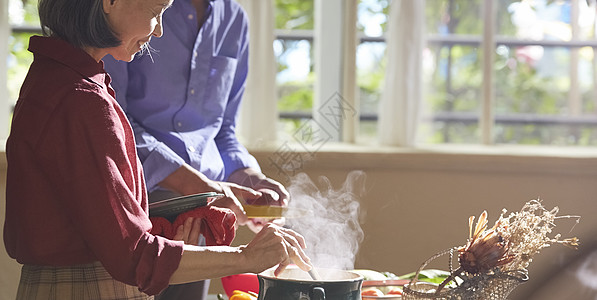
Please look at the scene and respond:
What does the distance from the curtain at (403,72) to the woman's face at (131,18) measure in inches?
96.8

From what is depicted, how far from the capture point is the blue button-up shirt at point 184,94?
1.78m

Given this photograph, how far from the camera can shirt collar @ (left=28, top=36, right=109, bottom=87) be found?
1.13m

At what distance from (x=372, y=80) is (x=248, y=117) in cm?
68

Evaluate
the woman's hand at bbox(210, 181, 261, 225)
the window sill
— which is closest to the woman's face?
the woman's hand at bbox(210, 181, 261, 225)

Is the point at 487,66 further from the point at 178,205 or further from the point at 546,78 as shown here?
the point at 178,205

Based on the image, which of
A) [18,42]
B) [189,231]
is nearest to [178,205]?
[189,231]

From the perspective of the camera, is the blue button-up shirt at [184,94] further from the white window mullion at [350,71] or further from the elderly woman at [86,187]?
the white window mullion at [350,71]

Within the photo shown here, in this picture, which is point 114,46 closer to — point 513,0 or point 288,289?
point 288,289

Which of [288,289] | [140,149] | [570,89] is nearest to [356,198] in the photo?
[570,89]

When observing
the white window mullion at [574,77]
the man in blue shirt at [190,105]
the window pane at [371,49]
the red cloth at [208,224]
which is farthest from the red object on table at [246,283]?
the white window mullion at [574,77]

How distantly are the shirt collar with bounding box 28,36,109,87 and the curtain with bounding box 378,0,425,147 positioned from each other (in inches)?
99.8

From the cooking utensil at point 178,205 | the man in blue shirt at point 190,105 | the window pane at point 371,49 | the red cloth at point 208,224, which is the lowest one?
the red cloth at point 208,224

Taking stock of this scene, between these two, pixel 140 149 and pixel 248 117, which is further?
pixel 248 117

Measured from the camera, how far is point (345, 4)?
11.9ft
